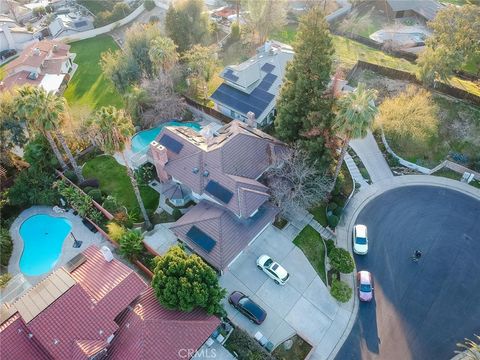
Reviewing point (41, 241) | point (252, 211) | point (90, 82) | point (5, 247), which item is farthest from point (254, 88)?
point (5, 247)

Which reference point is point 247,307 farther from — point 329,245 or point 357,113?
point 357,113

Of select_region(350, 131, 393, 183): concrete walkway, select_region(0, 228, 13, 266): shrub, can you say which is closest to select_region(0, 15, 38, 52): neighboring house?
select_region(0, 228, 13, 266): shrub

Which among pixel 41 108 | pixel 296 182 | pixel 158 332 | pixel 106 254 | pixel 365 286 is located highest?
pixel 41 108

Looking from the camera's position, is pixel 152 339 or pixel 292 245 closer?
pixel 152 339

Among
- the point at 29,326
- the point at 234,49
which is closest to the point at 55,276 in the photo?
the point at 29,326

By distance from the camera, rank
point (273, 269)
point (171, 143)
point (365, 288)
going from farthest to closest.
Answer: point (171, 143)
point (273, 269)
point (365, 288)

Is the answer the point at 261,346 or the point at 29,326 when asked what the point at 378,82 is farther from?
the point at 29,326
